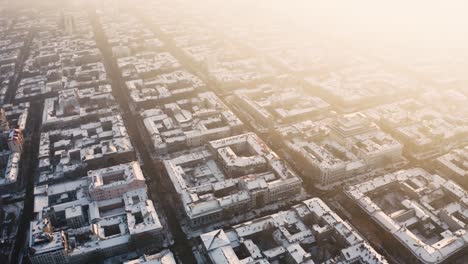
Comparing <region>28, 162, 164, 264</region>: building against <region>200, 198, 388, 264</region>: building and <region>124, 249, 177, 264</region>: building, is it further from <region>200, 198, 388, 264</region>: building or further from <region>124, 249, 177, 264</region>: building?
<region>200, 198, 388, 264</region>: building

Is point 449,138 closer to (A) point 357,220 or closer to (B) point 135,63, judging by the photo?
(A) point 357,220

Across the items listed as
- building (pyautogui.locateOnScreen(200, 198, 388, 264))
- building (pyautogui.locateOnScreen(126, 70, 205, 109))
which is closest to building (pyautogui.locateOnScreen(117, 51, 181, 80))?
building (pyautogui.locateOnScreen(126, 70, 205, 109))

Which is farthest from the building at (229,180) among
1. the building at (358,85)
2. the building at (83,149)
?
the building at (358,85)

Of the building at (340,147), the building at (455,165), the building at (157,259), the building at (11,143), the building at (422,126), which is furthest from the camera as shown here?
the building at (422,126)

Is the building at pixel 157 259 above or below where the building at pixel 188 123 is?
below

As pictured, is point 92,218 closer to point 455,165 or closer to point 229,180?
point 229,180

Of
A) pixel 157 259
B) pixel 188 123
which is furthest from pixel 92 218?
pixel 188 123

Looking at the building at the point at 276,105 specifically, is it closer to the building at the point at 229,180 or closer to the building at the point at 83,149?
the building at the point at 229,180
